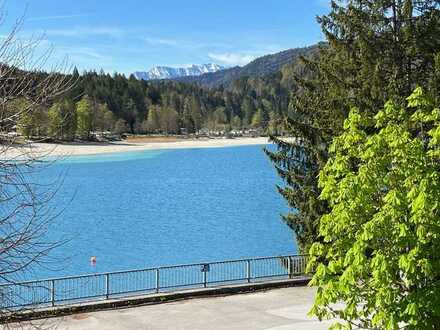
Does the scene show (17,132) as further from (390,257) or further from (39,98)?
(390,257)

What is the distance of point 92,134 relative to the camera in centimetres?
15912

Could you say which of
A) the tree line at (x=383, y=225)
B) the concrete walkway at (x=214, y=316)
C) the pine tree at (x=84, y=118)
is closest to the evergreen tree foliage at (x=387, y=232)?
the tree line at (x=383, y=225)

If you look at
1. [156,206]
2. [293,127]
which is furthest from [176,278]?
[156,206]

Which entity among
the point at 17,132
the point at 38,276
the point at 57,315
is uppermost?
the point at 17,132

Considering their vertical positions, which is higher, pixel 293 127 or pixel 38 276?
pixel 293 127

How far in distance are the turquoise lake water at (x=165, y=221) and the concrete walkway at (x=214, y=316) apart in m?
2.11

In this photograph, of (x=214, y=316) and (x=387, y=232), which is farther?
(x=214, y=316)

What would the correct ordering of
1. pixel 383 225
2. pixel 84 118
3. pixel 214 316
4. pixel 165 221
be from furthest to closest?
pixel 84 118
pixel 165 221
pixel 214 316
pixel 383 225

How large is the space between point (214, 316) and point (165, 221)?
31976 millimetres

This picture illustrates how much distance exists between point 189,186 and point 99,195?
11.0 meters

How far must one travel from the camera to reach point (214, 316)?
58.0 feet

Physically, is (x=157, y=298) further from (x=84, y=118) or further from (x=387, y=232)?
(x=84, y=118)

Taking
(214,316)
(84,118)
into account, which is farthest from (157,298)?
(84,118)

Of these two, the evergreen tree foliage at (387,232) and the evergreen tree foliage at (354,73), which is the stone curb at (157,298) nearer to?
the evergreen tree foliage at (354,73)
